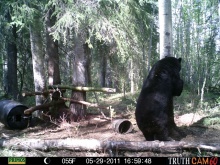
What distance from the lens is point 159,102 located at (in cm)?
642

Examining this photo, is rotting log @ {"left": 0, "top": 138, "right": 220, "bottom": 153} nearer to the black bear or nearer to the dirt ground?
the dirt ground

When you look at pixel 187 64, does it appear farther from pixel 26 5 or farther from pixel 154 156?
pixel 154 156

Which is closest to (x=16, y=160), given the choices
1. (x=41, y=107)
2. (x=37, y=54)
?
(x=41, y=107)

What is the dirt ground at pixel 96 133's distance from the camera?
572cm

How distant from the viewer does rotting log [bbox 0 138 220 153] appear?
5.58 meters

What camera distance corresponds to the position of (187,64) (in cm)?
2236

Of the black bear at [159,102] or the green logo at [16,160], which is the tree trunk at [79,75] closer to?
the black bear at [159,102]

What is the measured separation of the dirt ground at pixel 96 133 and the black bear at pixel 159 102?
66cm

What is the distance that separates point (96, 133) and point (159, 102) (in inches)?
91.9

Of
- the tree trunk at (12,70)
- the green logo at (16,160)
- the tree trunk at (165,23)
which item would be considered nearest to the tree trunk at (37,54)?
the tree trunk at (12,70)

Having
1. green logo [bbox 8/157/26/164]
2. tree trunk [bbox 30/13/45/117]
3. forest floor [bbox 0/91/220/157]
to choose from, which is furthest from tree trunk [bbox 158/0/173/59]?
tree trunk [bbox 30/13/45/117]

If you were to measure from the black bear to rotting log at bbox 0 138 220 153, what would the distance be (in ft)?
2.02

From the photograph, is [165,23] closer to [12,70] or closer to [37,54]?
[37,54]

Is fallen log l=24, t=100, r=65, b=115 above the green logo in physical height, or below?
above
